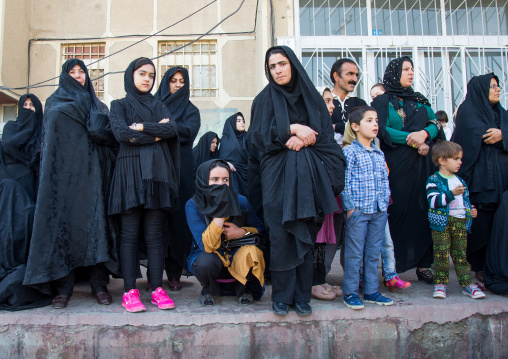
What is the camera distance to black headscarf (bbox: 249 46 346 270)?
7.95 ft

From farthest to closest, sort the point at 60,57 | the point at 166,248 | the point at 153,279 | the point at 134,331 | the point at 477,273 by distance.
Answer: the point at 60,57 < the point at 477,273 < the point at 166,248 < the point at 153,279 < the point at 134,331

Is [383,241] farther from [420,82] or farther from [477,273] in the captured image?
[420,82]

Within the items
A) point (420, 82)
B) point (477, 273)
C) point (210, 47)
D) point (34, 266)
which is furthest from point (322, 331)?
point (210, 47)

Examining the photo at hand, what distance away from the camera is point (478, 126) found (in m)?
3.26

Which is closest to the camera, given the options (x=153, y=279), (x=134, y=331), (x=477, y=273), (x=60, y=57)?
(x=134, y=331)

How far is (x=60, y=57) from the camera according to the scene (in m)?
7.13

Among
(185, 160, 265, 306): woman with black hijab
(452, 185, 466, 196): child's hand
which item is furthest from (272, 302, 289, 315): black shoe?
(452, 185, 466, 196): child's hand

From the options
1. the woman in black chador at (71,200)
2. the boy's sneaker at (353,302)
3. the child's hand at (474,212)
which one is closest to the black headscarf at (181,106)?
the woman in black chador at (71,200)

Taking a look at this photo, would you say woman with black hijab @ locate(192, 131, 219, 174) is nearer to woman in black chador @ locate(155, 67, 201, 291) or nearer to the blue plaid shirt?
woman in black chador @ locate(155, 67, 201, 291)

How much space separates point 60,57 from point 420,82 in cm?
596

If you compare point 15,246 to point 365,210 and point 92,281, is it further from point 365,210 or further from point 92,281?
point 365,210

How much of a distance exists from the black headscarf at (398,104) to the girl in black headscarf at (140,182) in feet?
5.31

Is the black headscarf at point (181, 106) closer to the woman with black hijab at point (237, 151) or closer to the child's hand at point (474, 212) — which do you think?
the woman with black hijab at point (237, 151)

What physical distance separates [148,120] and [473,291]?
252cm
